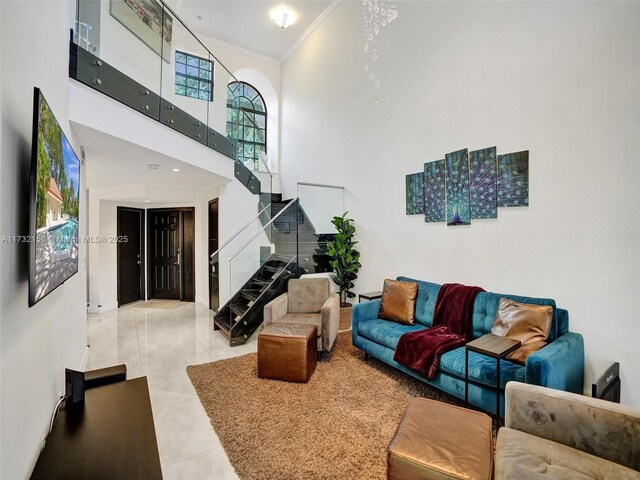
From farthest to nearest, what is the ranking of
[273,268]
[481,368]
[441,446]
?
1. [273,268]
2. [481,368]
3. [441,446]

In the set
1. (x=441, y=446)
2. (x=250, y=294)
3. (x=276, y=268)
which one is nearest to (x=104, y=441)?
(x=441, y=446)

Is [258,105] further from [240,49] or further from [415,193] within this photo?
[415,193]

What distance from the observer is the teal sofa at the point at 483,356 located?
200 cm

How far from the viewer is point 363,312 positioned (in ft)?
11.3

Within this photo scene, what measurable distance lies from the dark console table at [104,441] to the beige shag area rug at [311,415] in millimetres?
722

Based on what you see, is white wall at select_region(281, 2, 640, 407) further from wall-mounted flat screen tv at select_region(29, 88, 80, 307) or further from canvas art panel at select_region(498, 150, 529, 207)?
wall-mounted flat screen tv at select_region(29, 88, 80, 307)

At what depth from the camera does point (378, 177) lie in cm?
442

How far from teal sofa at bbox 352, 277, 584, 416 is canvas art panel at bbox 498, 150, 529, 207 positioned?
0.90m

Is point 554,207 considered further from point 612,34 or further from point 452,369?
point 452,369

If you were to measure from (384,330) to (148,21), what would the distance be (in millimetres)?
4384

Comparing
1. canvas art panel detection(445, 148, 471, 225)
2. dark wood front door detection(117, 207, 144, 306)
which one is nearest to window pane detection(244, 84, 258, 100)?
dark wood front door detection(117, 207, 144, 306)

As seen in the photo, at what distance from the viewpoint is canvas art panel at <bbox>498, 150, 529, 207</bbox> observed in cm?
276

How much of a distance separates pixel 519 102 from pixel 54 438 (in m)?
4.09

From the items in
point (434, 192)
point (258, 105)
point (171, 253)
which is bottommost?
point (171, 253)
